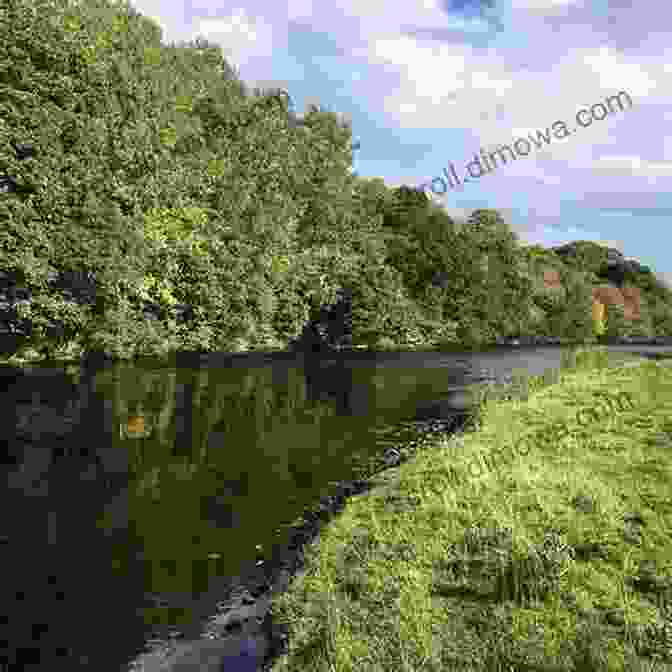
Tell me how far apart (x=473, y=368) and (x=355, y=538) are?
48.6 meters

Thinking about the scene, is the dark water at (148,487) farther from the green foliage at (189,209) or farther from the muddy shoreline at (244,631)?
the green foliage at (189,209)

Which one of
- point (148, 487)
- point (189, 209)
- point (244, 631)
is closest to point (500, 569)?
point (244, 631)

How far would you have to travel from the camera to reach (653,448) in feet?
56.6

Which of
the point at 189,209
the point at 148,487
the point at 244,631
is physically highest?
the point at 189,209

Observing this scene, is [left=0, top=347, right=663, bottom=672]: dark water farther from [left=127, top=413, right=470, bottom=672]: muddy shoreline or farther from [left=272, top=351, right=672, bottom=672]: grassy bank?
[left=272, top=351, right=672, bottom=672]: grassy bank

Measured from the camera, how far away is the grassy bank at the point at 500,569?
8703mm

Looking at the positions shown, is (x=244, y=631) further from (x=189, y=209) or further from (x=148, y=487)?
(x=189, y=209)

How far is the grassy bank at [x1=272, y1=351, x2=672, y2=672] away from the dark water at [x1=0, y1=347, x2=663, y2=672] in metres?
2.46

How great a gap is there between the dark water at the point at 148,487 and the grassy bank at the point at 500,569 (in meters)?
2.46

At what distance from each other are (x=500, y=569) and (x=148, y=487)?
11.9 meters

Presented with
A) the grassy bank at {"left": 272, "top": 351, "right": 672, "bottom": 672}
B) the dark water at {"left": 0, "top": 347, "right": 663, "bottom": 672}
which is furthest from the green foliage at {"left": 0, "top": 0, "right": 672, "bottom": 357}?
the grassy bank at {"left": 272, "top": 351, "right": 672, "bottom": 672}

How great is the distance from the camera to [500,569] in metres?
10.8

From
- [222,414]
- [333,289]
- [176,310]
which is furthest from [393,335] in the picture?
[222,414]

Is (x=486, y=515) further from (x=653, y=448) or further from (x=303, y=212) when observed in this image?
(x=303, y=212)
